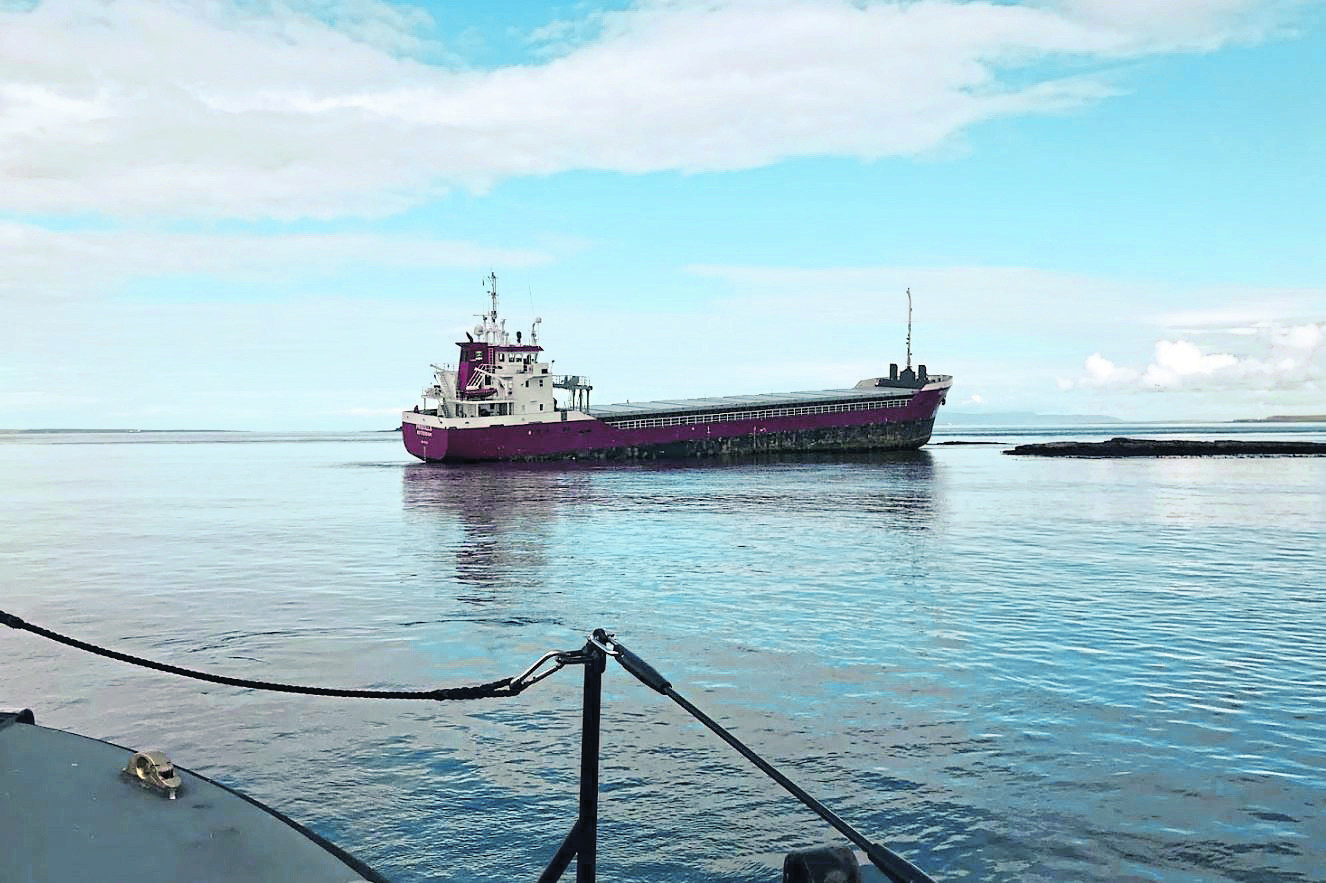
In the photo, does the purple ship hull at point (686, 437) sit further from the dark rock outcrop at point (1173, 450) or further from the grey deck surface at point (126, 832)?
the grey deck surface at point (126, 832)

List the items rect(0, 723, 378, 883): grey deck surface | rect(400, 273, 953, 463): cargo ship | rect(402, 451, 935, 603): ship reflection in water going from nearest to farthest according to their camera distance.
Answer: rect(0, 723, 378, 883): grey deck surface
rect(402, 451, 935, 603): ship reflection in water
rect(400, 273, 953, 463): cargo ship

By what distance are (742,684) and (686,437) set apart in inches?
2383

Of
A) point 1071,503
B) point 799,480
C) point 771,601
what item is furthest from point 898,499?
point 771,601

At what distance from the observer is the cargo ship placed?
64500 millimetres

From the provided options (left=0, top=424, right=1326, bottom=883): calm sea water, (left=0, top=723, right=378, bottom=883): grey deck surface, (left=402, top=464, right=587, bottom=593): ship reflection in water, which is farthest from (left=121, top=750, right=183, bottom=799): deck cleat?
(left=402, top=464, right=587, bottom=593): ship reflection in water

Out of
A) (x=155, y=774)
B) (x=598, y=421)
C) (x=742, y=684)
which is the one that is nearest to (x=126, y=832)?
(x=155, y=774)

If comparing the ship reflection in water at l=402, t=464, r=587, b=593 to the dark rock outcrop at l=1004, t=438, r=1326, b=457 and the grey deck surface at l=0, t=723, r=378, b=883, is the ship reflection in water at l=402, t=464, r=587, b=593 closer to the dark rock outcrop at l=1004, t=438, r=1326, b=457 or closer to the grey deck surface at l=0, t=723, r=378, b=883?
the grey deck surface at l=0, t=723, r=378, b=883

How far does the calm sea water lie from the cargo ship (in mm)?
34031

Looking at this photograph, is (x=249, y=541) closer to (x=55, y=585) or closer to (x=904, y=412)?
(x=55, y=585)

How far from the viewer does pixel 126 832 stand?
12.8ft

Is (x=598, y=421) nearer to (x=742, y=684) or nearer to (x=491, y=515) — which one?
(x=491, y=515)

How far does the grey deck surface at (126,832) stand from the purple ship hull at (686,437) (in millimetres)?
60462

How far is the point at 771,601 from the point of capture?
59.1 ft

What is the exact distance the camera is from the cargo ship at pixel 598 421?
6450cm
